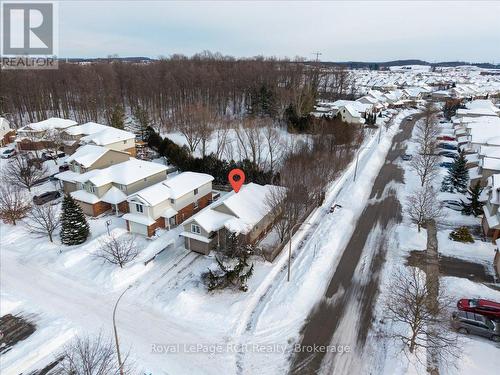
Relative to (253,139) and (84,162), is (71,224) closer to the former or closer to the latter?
(84,162)

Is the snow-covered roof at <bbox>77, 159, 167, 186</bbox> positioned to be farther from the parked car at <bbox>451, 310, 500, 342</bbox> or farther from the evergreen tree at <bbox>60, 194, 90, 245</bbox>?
the parked car at <bbox>451, 310, 500, 342</bbox>

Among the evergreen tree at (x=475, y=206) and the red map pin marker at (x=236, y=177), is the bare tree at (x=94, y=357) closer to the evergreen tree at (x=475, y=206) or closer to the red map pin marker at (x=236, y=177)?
the red map pin marker at (x=236, y=177)

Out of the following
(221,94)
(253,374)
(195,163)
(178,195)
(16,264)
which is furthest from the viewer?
(221,94)

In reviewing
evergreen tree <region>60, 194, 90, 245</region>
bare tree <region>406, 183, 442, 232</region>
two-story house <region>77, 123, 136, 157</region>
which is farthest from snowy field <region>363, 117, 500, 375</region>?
two-story house <region>77, 123, 136, 157</region>

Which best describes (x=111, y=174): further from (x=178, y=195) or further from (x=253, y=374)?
(x=253, y=374)

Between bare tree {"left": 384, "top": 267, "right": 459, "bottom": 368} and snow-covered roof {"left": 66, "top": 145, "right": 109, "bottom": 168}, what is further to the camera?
snow-covered roof {"left": 66, "top": 145, "right": 109, "bottom": 168}

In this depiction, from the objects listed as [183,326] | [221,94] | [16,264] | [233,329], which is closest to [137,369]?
[183,326]

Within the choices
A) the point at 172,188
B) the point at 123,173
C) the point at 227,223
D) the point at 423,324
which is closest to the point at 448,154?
the point at 423,324
